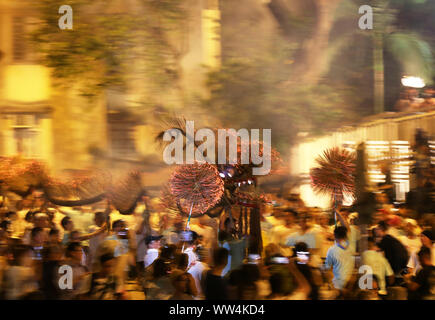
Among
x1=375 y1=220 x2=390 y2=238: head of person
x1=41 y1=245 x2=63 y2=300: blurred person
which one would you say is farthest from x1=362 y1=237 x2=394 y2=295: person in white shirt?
x1=41 y1=245 x2=63 y2=300: blurred person

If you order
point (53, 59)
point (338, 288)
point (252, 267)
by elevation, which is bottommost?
point (338, 288)

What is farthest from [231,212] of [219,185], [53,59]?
[53,59]

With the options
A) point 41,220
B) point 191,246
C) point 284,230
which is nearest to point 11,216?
point 41,220

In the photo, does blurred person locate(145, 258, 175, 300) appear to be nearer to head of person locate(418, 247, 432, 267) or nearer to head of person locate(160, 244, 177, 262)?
head of person locate(160, 244, 177, 262)

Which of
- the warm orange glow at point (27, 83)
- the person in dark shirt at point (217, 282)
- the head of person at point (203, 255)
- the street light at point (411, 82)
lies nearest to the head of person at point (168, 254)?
the head of person at point (203, 255)

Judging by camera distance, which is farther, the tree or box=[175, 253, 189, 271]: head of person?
the tree

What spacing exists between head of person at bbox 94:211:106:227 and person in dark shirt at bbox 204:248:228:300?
6.68 feet

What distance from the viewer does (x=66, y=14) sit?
20.8 ft

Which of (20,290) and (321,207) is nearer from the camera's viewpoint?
(20,290)

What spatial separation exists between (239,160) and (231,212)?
616 millimetres

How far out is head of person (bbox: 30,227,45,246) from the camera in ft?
18.4

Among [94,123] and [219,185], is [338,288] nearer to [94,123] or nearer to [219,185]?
[219,185]

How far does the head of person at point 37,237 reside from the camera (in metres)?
5.61

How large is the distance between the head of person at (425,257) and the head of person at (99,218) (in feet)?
11.7
